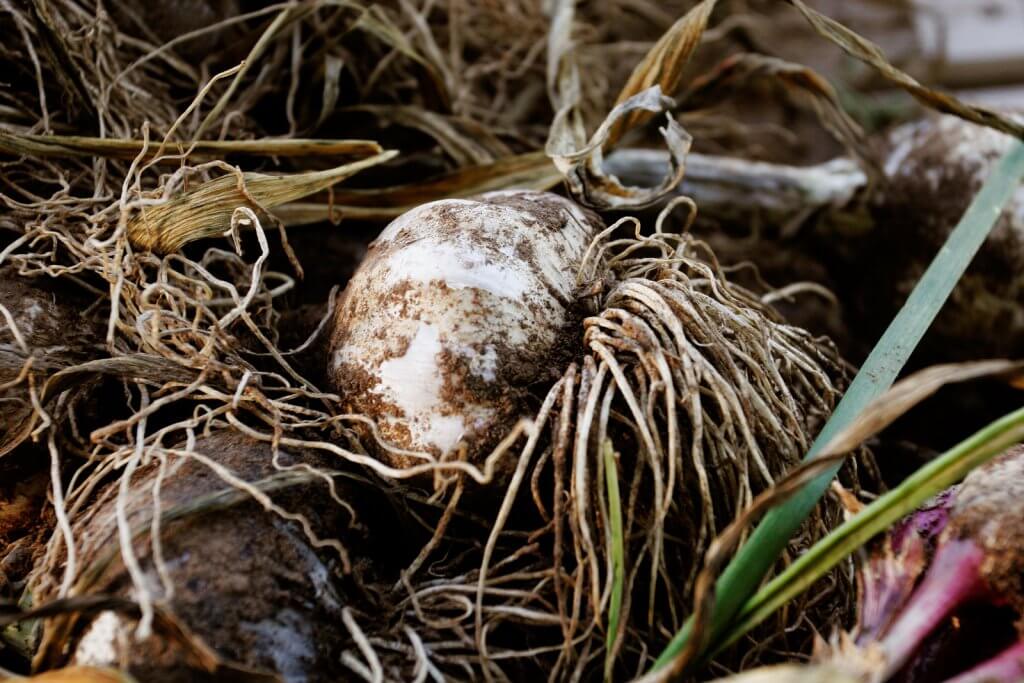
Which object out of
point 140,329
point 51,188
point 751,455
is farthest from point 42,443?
point 751,455

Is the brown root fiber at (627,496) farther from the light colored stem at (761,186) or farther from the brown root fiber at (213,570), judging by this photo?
the light colored stem at (761,186)

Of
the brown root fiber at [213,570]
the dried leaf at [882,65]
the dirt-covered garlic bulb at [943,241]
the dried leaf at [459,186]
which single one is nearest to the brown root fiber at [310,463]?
the brown root fiber at [213,570]

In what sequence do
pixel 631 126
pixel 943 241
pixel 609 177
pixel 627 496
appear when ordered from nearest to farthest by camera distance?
pixel 627 496, pixel 609 177, pixel 631 126, pixel 943 241

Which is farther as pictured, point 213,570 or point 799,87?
point 799,87

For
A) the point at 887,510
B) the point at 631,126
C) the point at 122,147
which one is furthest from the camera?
the point at 631,126

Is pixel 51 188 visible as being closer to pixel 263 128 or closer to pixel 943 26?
pixel 263 128

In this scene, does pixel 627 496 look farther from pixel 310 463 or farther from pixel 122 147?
pixel 122 147

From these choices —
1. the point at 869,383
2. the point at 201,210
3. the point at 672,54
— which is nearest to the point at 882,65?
the point at 672,54
